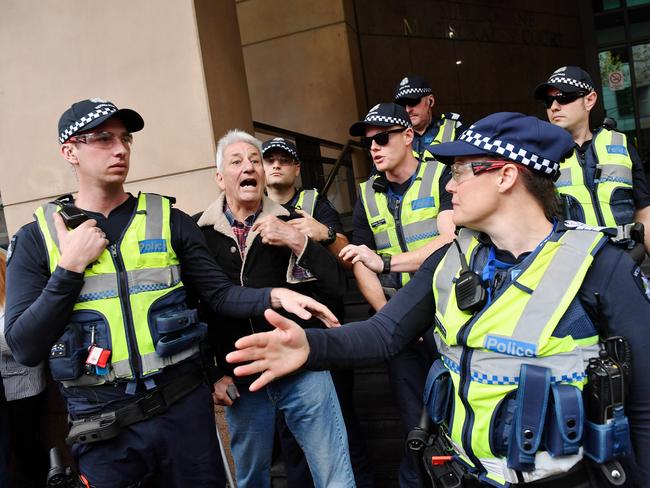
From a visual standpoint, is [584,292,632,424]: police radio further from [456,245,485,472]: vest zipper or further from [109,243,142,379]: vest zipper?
[109,243,142,379]: vest zipper

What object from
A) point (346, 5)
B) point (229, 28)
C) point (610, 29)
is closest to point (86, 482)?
point (229, 28)

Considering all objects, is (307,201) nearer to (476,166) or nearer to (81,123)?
(81,123)

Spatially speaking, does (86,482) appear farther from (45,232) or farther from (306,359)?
(306,359)

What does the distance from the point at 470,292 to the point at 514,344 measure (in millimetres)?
217

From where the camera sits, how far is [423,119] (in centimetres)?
480

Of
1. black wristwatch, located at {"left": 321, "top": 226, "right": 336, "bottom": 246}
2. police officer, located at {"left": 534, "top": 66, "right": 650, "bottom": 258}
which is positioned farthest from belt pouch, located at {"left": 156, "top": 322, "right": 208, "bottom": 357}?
police officer, located at {"left": 534, "top": 66, "right": 650, "bottom": 258}

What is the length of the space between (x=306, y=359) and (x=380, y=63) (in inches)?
420

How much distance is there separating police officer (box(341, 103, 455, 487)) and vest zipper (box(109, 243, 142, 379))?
1.32 meters

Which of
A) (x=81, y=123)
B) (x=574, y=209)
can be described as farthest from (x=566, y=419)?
(x=81, y=123)

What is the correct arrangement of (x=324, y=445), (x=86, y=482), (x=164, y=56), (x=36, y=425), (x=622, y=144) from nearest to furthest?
Result: (x=86, y=482), (x=324, y=445), (x=622, y=144), (x=36, y=425), (x=164, y=56)

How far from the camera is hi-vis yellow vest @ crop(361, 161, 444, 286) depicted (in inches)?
129

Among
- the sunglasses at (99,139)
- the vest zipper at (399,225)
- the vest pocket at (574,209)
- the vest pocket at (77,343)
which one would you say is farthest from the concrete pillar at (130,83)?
the vest pocket at (574,209)

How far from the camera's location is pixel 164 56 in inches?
198

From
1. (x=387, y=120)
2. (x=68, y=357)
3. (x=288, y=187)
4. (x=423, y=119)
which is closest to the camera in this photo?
(x=68, y=357)
